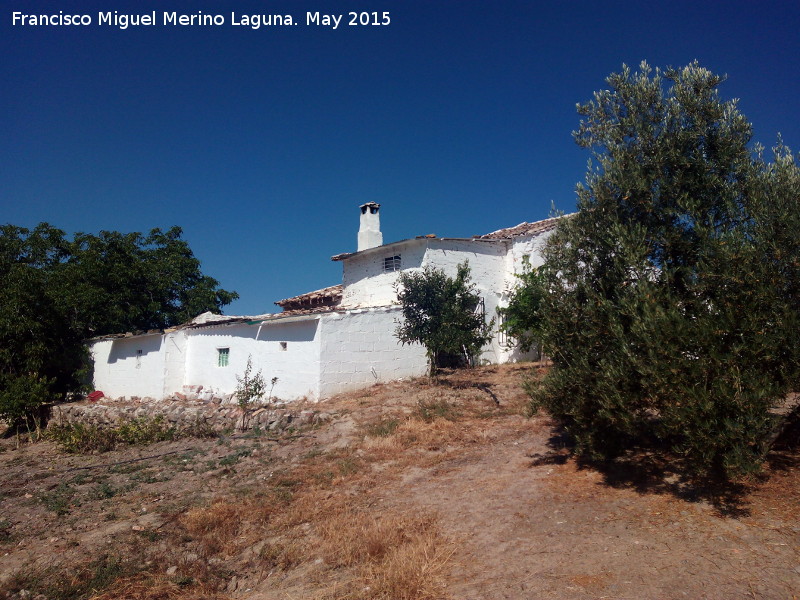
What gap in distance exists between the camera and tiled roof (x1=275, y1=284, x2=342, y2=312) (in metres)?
26.0

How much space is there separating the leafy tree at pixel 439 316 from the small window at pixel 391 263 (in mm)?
5569

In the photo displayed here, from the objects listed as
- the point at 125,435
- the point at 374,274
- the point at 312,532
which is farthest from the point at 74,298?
the point at 312,532

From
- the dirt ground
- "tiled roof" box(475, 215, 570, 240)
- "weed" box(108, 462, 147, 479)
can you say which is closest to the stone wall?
the dirt ground

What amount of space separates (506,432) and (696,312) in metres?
6.04

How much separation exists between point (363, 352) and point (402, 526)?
32.8ft

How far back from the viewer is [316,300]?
2675 cm

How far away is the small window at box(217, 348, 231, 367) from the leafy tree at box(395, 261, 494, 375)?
661 centimetres

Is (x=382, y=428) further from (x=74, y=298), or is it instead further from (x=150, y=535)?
(x=74, y=298)

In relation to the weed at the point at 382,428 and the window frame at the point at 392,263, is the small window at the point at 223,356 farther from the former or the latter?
the weed at the point at 382,428

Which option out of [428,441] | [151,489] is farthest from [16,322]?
[428,441]

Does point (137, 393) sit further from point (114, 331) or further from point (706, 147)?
point (706, 147)

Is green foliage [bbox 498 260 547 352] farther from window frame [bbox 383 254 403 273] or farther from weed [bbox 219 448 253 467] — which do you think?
weed [bbox 219 448 253 467]

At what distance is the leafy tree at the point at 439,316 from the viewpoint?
15.8 m

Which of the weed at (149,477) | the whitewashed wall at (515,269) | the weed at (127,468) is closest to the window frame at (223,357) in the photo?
the weed at (127,468)
